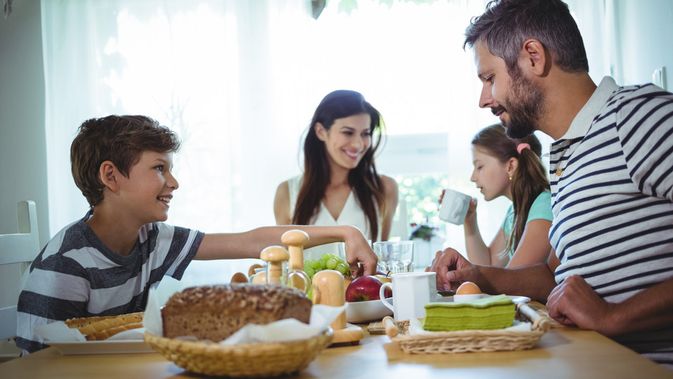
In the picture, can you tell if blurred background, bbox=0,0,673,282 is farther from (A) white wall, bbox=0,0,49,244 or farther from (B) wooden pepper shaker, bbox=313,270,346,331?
(B) wooden pepper shaker, bbox=313,270,346,331

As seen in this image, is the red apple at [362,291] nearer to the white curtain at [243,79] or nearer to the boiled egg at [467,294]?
the boiled egg at [467,294]

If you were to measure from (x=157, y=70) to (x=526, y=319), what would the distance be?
3231 mm

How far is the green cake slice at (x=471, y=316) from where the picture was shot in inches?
43.4

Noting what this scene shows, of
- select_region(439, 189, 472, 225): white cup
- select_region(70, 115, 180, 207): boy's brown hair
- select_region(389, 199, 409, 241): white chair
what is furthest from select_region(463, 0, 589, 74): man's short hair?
select_region(389, 199, 409, 241): white chair

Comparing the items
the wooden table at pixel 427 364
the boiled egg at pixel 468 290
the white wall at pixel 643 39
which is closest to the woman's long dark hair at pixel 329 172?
the white wall at pixel 643 39

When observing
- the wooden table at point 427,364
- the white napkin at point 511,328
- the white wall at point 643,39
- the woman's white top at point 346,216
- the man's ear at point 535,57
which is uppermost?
the white wall at point 643,39

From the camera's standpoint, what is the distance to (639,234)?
4.64 feet

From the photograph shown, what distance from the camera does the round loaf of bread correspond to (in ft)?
3.00

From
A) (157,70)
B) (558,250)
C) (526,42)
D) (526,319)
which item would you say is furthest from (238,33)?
(526,319)

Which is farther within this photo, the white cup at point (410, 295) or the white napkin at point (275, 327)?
the white cup at point (410, 295)

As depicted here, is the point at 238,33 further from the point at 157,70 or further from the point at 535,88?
the point at 535,88

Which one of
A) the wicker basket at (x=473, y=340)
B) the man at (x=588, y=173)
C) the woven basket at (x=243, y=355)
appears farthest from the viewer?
the man at (x=588, y=173)

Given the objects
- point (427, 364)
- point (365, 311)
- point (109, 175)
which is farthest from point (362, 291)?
point (109, 175)

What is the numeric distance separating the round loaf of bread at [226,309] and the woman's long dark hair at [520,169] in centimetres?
175
